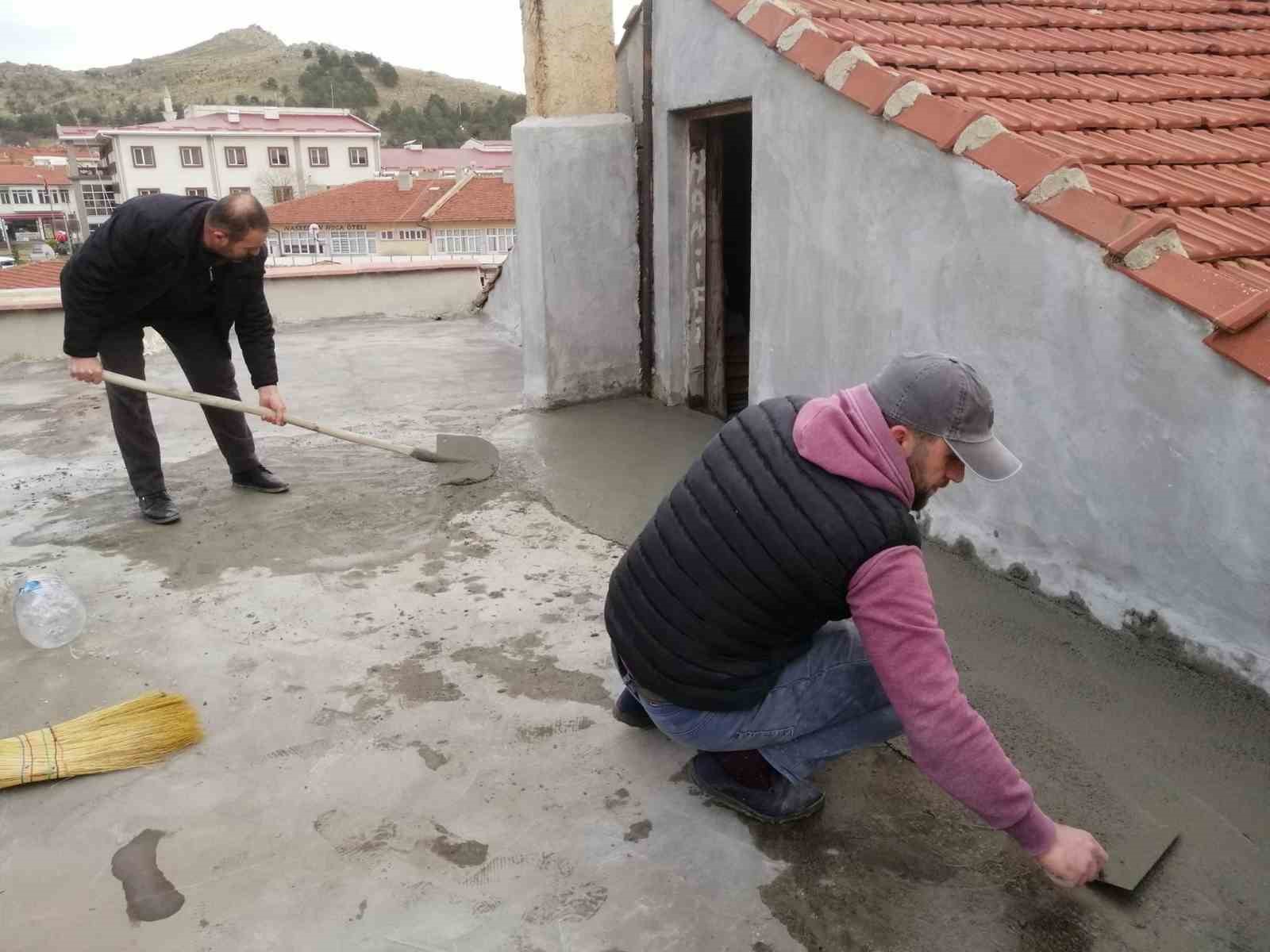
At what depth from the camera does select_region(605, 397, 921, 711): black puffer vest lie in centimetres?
171

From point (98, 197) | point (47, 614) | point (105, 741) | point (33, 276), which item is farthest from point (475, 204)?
point (105, 741)

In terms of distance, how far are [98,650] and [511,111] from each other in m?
92.6

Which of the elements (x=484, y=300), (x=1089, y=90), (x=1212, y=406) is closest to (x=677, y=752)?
(x=1212, y=406)

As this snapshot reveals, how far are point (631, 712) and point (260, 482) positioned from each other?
10.4 feet

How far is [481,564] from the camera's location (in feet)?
12.9

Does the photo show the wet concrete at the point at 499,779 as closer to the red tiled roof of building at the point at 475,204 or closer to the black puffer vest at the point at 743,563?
the black puffer vest at the point at 743,563

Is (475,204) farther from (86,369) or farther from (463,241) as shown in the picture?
(86,369)

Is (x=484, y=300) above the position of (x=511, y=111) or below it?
below

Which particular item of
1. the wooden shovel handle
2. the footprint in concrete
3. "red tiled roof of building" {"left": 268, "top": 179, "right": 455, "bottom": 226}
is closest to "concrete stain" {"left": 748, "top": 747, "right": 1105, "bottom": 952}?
the footprint in concrete

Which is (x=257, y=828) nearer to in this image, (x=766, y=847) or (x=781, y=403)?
(x=766, y=847)

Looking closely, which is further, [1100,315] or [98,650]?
[98,650]

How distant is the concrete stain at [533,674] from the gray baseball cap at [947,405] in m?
1.55

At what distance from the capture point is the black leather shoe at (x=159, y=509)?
4453mm

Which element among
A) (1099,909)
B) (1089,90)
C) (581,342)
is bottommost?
(1099,909)
